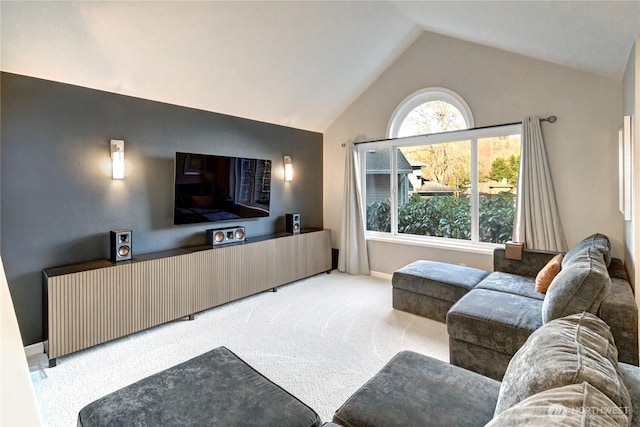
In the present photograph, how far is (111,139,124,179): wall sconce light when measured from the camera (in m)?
3.10

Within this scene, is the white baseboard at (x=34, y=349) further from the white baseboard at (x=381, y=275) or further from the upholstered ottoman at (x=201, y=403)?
the white baseboard at (x=381, y=275)

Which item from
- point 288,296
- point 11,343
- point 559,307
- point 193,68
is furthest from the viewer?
point 288,296

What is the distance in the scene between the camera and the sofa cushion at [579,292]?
1.90 m

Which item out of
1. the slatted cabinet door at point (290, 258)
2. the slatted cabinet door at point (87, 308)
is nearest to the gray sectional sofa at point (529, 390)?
the slatted cabinet door at point (87, 308)

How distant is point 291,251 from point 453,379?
10.3 ft

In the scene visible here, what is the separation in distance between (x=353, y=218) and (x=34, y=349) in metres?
3.83

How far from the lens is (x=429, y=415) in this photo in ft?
4.34

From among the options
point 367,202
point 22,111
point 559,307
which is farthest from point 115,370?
point 367,202

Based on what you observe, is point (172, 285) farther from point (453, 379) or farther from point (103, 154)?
point (453, 379)

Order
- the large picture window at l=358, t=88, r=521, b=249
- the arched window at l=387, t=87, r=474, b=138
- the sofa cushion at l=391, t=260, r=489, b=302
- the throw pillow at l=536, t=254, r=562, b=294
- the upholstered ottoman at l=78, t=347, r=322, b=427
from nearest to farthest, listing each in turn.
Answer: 1. the upholstered ottoman at l=78, t=347, r=322, b=427
2. the throw pillow at l=536, t=254, r=562, b=294
3. the sofa cushion at l=391, t=260, r=489, b=302
4. the large picture window at l=358, t=88, r=521, b=249
5. the arched window at l=387, t=87, r=474, b=138

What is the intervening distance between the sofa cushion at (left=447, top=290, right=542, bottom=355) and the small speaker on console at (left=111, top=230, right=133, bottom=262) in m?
2.90

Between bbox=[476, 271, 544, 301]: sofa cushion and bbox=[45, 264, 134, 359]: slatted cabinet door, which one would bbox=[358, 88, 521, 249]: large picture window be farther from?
bbox=[45, 264, 134, 359]: slatted cabinet door

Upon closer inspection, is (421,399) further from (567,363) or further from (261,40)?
(261,40)

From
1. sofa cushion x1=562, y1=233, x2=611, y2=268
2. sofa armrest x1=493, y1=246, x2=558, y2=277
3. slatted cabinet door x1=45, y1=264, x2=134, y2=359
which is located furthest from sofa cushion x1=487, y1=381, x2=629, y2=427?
slatted cabinet door x1=45, y1=264, x2=134, y2=359
